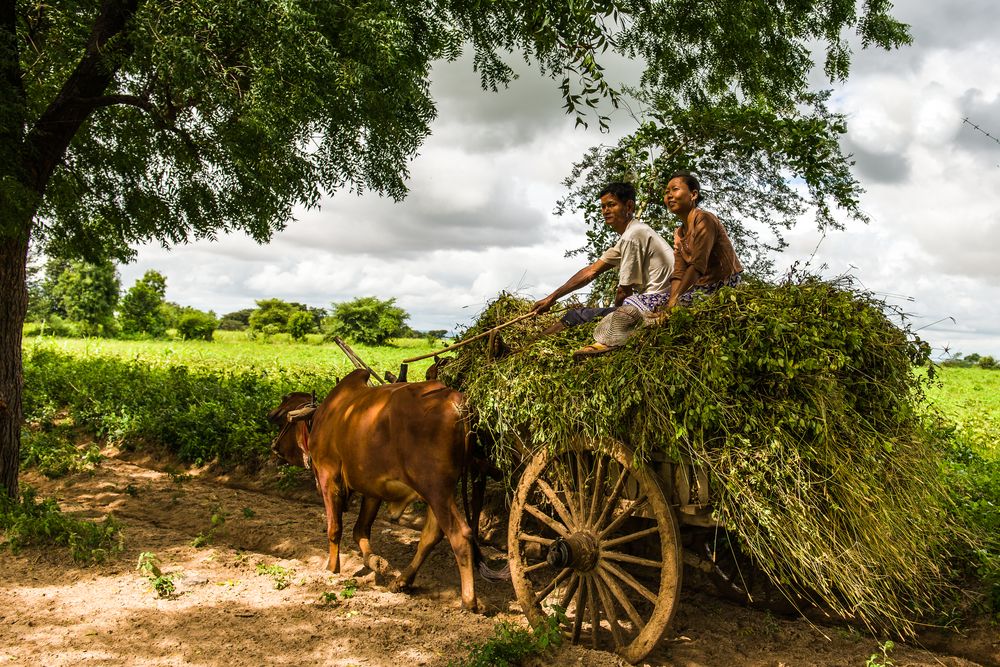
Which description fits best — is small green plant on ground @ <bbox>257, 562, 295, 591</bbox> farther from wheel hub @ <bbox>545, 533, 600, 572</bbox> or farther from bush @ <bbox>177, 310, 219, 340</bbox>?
bush @ <bbox>177, 310, 219, 340</bbox>

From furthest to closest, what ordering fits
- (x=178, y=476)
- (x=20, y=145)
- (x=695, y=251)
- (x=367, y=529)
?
(x=178, y=476) → (x=20, y=145) → (x=367, y=529) → (x=695, y=251)

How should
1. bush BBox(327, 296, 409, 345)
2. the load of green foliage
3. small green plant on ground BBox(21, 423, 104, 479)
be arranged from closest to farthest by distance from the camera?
the load of green foliage, small green plant on ground BBox(21, 423, 104, 479), bush BBox(327, 296, 409, 345)

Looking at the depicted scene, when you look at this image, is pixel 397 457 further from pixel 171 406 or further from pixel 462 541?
pixel 171 406

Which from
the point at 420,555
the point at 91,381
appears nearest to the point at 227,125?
the point at 420,555

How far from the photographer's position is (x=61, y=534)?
594cm

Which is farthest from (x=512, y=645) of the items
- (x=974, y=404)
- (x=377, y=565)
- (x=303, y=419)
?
(x=974, y=404)

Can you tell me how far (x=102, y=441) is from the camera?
9555 mm

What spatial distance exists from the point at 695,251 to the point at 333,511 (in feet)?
11.4

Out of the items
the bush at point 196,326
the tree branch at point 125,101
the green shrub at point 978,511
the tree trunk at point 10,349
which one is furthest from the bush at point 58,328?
the green shrub at point 978,511

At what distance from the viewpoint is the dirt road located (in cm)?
432

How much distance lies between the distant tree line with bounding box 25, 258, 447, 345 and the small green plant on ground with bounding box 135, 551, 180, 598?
27386 mm

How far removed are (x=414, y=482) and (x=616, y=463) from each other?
1.48m

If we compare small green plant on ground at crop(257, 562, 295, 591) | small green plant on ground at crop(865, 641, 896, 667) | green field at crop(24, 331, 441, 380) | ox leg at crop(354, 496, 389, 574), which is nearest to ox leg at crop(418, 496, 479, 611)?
ox leg at crop(354, 496, 389, 574)

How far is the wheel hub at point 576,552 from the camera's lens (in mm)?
4270
